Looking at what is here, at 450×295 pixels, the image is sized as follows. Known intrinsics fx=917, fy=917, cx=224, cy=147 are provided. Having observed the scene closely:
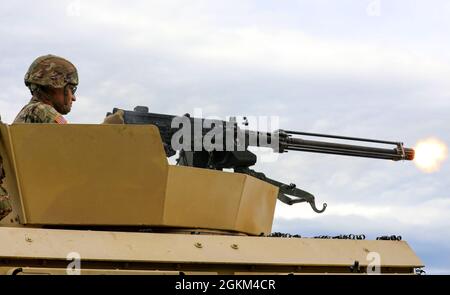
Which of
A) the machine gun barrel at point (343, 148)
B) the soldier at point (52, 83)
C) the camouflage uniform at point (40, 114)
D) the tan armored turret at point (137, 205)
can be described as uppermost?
the machine gun barrel at point (343, 148)

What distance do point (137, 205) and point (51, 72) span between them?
1592 millimetres

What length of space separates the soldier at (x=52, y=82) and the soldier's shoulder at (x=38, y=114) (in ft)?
0.27

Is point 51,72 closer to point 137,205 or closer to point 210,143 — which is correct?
point 137,205

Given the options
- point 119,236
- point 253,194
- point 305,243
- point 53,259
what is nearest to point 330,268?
point 305,243

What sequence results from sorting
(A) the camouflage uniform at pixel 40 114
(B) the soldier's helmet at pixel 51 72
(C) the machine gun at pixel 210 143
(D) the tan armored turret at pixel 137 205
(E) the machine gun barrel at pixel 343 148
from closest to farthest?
1. (D) the tan armored turret at pixel 137 205
2. (A) the camouflage uniform at pixel 40 114
3. (B) the soldier's helmet at pixel 51 72
4. (C) the machine gun at pixel 210 143
5. (E) the machine gun barrel at pixel 343 148

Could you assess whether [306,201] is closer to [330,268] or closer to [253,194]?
[253,194]

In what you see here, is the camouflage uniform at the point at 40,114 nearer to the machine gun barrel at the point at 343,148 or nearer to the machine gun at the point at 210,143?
the machine gun at the point at 210,143

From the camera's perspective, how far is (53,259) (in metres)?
6.03

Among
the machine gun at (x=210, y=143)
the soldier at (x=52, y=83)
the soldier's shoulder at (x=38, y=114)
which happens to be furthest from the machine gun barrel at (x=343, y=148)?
the soldier's shoulder at (x=38, y=114)

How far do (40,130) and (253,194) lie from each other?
197 centimetres

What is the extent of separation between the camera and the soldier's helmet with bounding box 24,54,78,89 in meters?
7.83

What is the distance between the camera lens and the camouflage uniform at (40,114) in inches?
296

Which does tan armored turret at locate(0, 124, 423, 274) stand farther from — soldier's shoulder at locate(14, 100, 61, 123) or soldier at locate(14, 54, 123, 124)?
soldier at locate(14, 54, 123, 124)

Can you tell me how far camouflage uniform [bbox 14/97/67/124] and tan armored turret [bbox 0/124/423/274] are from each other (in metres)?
0.56
